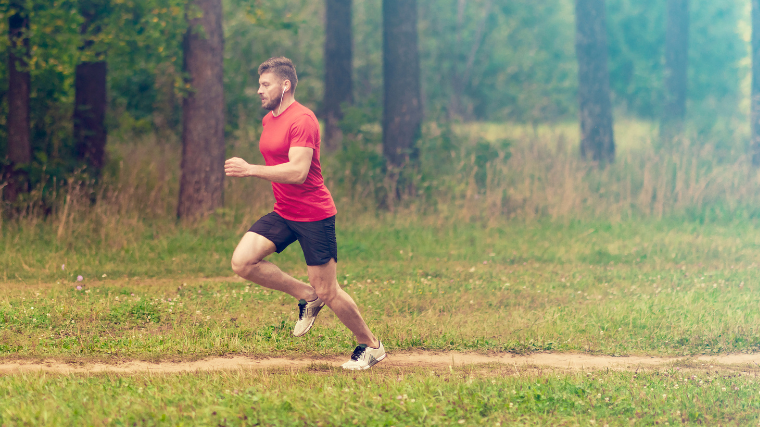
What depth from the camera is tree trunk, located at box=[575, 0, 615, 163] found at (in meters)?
17.2

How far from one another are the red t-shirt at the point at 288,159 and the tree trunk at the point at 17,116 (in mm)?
8173

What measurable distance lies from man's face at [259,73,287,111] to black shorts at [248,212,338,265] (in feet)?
2.94

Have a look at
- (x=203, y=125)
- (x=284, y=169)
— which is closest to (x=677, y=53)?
(x=203, y=125)

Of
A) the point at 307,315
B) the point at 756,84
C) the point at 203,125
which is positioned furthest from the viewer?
the point at 756,84

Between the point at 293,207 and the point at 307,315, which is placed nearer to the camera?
the point at 293,207

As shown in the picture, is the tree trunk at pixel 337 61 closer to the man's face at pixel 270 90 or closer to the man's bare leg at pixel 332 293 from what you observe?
the man's bare leg at pixel 332 293

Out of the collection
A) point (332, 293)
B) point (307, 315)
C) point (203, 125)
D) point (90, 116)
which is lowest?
point (307, 315)

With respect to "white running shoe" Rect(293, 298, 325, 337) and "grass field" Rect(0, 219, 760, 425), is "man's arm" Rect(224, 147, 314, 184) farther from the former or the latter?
"grass field" Rect(0, 219, 760, 425)

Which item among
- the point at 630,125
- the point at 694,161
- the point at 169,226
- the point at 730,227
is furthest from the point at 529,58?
the point at 169,226

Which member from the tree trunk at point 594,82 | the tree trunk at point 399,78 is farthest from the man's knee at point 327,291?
the tree trunk at point 594,82

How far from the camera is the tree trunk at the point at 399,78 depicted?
48.0ft

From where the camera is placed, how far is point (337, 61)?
65.1ft

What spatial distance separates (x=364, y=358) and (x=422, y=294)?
2.60m

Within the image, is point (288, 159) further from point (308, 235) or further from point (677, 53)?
point (677, 53)
